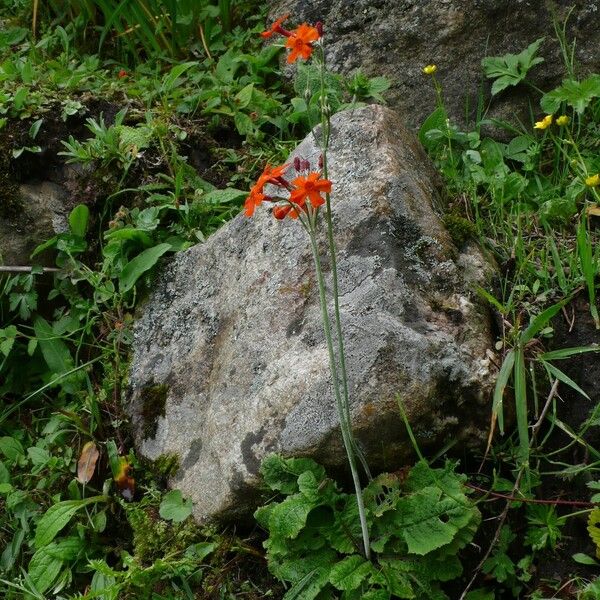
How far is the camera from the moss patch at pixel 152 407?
2.96m

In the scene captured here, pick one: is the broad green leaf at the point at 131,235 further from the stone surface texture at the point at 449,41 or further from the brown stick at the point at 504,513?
the brown stick at the point at 504,513

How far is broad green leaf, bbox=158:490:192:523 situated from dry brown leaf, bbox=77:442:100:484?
0.37 meters

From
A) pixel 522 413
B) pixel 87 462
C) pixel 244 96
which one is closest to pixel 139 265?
pixel 87 462

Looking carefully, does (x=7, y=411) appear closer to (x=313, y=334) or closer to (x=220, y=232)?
(x=220, y=232)

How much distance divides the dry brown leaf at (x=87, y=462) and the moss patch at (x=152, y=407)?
211mm

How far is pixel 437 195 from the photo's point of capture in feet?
9.84

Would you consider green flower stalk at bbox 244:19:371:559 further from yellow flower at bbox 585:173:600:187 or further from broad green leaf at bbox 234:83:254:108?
broad green leaf at bbox 234:83:254:108

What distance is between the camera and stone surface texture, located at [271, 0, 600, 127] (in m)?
3.64

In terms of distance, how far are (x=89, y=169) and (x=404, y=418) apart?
2041 mm

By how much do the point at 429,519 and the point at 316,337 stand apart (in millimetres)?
677

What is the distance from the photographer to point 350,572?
222 centimetres

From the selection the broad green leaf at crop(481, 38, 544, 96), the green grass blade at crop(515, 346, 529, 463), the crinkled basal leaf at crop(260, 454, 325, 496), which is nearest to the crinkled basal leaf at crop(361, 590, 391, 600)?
the crinkled basal leaf at crop(260, 454, 325, 496)

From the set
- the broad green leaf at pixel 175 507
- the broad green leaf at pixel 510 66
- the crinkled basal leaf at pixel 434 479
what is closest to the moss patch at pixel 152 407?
the broad green leaf at pixel 175 507

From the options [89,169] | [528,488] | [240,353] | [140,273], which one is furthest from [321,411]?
[89,169]
